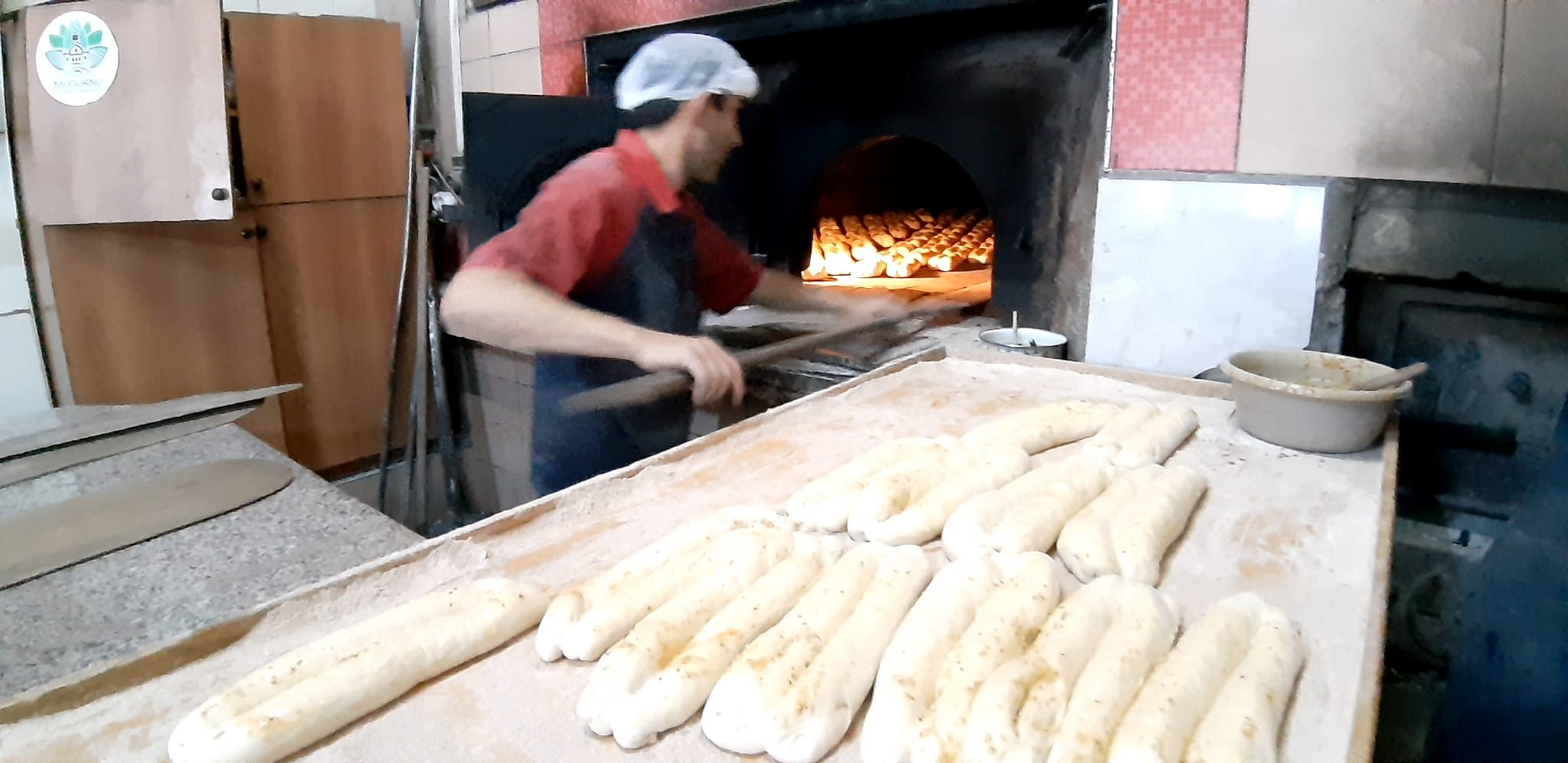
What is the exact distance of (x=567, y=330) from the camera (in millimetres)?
1646

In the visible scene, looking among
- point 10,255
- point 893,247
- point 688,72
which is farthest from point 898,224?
point 10,255

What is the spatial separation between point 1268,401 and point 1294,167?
0.51 m

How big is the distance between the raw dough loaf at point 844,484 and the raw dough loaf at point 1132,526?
24 centimetres

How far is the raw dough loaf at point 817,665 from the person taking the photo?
0.70 metres

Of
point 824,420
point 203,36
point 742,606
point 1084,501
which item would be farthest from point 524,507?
point 203,36

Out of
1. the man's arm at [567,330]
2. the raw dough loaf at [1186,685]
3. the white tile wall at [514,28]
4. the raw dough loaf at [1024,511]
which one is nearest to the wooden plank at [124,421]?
the man's arm at [567,330]

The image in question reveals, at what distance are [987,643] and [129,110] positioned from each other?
2902 mm

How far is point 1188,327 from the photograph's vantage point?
1741 millimetres

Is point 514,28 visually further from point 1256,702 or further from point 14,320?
point 1256,702

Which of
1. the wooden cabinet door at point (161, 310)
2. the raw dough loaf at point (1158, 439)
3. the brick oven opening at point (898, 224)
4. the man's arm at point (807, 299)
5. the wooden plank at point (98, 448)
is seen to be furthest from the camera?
the wooden cabinet door at point (161, 310)

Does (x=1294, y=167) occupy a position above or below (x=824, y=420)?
above

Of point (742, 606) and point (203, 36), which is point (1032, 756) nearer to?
point (742, 606)

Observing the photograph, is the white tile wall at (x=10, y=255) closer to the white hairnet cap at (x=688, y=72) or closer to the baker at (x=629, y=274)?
the baker at (x=629, y=274)

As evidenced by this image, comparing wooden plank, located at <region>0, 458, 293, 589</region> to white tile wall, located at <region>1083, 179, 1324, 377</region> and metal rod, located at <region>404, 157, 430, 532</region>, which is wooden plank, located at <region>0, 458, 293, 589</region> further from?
metal rod, located at <region>404, 157, 430, 532</region>
